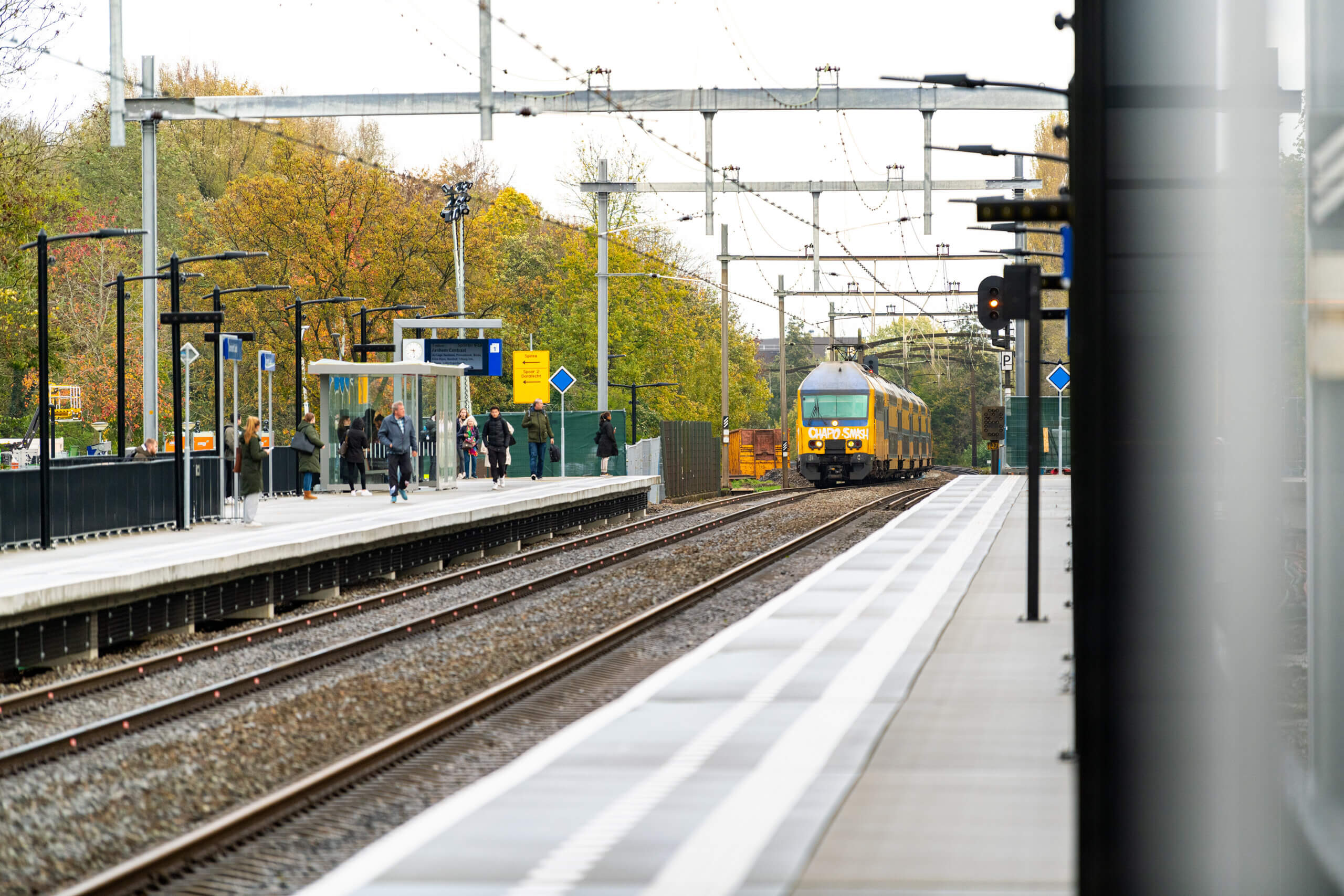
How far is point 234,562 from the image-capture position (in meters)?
15.8

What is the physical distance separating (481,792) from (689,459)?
37704mm

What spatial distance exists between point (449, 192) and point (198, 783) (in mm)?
38269

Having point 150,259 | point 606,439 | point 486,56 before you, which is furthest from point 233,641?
point 606,439

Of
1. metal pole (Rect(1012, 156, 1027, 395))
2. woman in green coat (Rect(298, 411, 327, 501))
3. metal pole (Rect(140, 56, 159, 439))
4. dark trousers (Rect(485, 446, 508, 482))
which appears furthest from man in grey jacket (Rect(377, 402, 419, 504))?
metal pole (Rect(1012, 156, 1027, 395))

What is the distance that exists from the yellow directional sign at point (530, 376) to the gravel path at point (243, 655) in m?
19.9

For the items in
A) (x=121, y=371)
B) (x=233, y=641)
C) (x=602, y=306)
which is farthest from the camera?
(x=602, y=306)

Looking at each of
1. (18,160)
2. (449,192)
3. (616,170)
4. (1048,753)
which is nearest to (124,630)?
(1048,753)

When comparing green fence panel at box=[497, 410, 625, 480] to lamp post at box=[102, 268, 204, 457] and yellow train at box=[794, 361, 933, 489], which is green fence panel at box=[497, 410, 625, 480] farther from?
lamp post at box=[102, 268, 204, 457]

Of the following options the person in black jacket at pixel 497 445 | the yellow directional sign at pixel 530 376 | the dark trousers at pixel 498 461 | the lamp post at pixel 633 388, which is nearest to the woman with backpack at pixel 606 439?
the lamp post at pixel 633 388

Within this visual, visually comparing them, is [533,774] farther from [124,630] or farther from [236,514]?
[236,514]

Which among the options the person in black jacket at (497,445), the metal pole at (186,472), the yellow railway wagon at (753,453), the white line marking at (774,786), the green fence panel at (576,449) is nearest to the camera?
the white line marking at (774,786)

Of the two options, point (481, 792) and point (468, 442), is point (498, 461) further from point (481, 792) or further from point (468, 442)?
point (481, 792)

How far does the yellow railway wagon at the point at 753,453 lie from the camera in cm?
6650

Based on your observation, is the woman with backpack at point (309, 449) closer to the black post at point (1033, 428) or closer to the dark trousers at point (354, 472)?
the dark trousers at point (354, 472)
